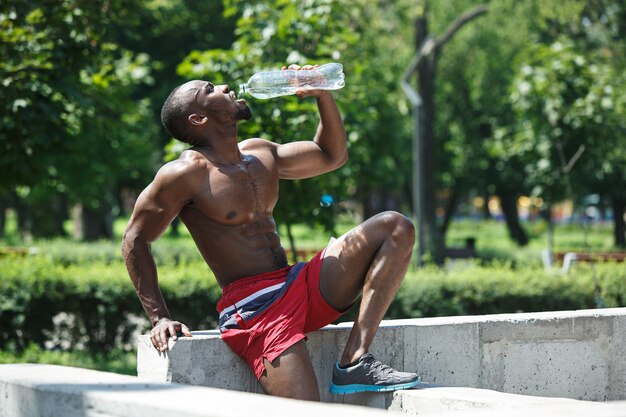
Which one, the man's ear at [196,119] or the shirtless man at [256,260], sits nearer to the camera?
the shirtless man at [256,260]

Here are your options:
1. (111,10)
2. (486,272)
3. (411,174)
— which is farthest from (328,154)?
(411,174)

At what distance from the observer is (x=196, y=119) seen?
15.7ft

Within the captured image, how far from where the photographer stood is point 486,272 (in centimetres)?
1041

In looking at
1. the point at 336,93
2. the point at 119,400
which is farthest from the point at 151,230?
the point at 336,93

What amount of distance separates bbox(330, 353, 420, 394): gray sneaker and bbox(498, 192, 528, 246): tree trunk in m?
31.0

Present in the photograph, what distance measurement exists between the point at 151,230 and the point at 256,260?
0.52 meters

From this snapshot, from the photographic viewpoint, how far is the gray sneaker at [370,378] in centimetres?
450

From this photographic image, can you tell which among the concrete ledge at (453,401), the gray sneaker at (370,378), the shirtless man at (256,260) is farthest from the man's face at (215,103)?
the concrete ledge at (453,401)

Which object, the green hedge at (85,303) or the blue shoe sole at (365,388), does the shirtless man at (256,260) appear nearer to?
the blue shoe sole at (365,388)

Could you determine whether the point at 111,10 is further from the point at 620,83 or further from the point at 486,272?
the point at 620,83

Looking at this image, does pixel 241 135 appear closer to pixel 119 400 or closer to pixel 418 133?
pixel 119 400

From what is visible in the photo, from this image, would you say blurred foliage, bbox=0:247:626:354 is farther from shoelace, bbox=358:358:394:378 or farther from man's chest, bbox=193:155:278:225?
shoelace, bbox=358:358:394:378

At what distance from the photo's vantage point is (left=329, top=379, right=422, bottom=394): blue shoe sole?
4496 mm

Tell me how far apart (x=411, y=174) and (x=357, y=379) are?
99.2ft
